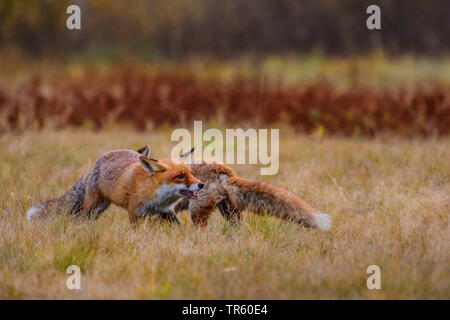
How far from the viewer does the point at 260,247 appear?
19.1 ft

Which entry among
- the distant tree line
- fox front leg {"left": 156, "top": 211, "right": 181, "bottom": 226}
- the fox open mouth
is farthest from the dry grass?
the distant tree line

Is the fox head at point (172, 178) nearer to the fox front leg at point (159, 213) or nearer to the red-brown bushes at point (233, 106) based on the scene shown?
the fox front leg at point (159, 213)

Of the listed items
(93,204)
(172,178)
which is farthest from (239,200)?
(93,204)

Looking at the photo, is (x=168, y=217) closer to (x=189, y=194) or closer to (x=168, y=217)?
(x=168, y=217)

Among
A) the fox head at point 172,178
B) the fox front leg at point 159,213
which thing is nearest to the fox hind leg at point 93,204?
the fox front leg at point 159,213

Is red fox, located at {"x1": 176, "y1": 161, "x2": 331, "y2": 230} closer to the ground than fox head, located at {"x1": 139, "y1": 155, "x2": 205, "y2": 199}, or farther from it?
closer to the ground

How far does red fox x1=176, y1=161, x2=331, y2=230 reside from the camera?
6.20 metres

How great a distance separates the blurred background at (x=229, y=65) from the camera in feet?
47.1

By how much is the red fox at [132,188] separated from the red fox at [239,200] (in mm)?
261

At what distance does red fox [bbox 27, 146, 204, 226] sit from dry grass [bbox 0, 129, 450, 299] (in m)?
0.22

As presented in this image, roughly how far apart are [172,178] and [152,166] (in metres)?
0.27

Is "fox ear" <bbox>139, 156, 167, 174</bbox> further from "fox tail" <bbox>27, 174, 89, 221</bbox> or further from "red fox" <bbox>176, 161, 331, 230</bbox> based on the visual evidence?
"fox tail" <bbox>27, 174, 89, 221</bbox>
